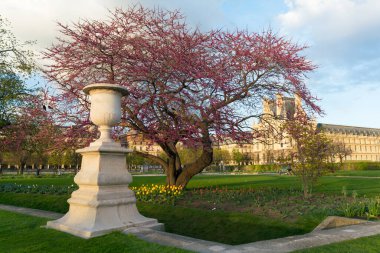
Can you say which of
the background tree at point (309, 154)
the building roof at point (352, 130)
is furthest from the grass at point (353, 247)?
the building roof at point (352, 130)

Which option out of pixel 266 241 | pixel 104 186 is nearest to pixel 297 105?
pixel 266 241

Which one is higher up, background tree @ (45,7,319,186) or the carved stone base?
background tree @ (45,7,319,186)

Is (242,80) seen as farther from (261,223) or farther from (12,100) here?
(12,100)

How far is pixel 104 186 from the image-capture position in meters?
6.65

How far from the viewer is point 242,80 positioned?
13.1m

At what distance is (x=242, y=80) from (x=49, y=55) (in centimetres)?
764

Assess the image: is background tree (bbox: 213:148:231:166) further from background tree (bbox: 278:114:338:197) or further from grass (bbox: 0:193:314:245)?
grass (bbox: 0:193:314:245)

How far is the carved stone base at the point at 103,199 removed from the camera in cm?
643

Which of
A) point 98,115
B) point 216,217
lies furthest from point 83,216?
point 216,217

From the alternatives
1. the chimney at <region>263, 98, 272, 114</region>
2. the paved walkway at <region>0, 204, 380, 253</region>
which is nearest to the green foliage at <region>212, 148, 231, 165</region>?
the chimney at <region>263, 98, 272, 114</region>

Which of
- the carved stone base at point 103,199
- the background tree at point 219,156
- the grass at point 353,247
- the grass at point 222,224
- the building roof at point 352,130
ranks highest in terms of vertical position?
the building roof at point 352,130

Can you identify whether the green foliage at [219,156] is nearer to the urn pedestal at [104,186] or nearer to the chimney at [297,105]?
the chimney at [297,105]

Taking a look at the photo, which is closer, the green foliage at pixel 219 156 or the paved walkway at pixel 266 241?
the paved walkway at pixel 266 241

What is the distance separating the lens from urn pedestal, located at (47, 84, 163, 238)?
255 inches
